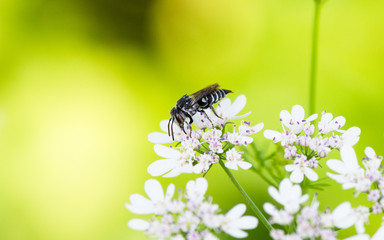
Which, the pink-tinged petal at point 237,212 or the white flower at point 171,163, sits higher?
the white flower at point 171,163

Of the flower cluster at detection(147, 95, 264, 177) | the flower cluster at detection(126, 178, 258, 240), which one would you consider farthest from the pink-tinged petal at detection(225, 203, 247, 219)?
the flower cluster at detection(147, 95, 264, 177)

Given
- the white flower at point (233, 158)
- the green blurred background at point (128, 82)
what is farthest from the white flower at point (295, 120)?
the green blurred background at point (128, 82)

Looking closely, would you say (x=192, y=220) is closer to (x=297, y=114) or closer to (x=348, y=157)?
(x=348, y=157)

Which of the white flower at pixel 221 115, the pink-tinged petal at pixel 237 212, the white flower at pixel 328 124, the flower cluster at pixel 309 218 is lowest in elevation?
the flower cluster at pixel 309 218

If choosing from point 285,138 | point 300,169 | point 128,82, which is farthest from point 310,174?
point 128,82

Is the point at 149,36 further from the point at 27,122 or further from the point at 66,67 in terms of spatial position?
the point at 27,122

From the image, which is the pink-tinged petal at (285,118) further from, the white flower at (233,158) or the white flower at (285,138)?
the white flower at (233,158)

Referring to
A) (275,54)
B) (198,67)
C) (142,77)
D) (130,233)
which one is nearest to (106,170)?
(130,233)
